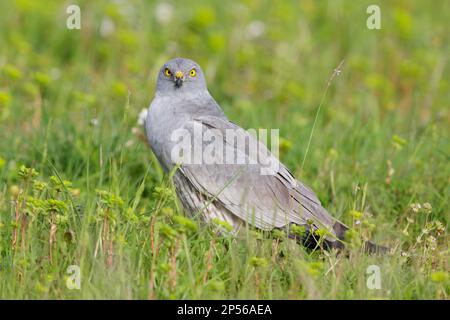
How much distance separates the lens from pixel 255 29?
9.75m

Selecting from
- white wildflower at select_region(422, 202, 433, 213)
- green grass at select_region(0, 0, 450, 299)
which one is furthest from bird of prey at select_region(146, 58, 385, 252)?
white wildflower at select_region(422, 202, 433, 213)

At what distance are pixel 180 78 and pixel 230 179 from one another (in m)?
0.95

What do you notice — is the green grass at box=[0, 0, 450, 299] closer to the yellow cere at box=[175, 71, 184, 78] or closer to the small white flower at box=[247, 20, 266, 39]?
the small white flower at box=[247, 20, 266, 39]

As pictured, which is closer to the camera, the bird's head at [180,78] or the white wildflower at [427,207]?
the white wildflower at [427,207]

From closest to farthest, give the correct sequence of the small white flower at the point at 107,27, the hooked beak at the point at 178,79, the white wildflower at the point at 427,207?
the white wildflower at the point at 427,207, the hooked beak at the point at 178,79, the small white flower at the point at 107,27

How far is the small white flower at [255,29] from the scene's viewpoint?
970cm

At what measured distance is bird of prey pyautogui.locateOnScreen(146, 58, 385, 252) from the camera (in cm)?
526

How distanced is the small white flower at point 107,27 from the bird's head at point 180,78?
11.8 ft

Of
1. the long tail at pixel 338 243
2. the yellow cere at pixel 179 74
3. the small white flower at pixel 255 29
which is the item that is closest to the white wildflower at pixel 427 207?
the long tail at pixel 338 243

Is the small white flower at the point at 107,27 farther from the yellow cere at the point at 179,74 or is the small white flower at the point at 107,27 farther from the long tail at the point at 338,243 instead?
the long tail at the point at 338,243

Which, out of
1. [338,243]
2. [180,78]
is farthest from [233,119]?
[338,243]

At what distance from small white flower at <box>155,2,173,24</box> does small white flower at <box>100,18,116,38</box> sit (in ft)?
1.79

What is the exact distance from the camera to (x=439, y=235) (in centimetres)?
514
